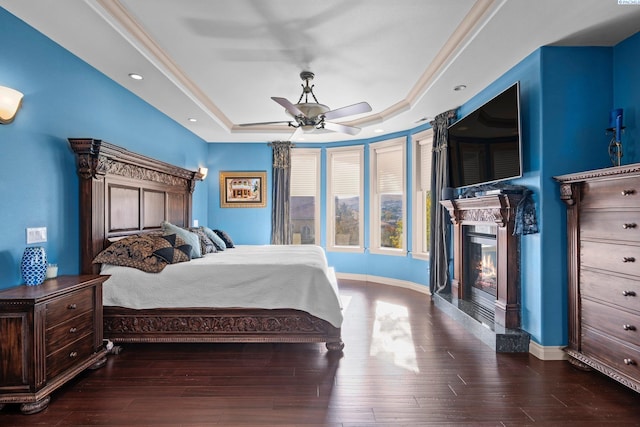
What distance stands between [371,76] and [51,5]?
2762 mm

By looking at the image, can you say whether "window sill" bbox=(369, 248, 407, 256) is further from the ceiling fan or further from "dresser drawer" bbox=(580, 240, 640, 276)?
"dresser drawer" bbox=(580, 240, 640, 276)

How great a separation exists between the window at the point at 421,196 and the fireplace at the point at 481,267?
1.09 metres

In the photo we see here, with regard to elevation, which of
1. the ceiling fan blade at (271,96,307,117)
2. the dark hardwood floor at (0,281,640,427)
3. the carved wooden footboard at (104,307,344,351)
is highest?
the ceiling fan blade at (271,96,307,117)

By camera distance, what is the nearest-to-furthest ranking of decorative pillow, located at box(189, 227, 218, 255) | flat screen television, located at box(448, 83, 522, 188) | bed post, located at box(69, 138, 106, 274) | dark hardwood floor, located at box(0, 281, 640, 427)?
dark hardwood floor, located at box(0, 281, 640, 427)
bed post, located at box(69, 138, 106, 274)
flat screen television, located at box(448, 83, 522, 188)
decorative pillow, located at box(189, 227, 218, 255)

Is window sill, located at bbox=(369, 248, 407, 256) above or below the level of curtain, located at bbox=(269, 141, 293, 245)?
below

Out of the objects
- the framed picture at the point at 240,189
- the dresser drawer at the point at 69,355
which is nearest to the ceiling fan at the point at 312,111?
the dresser drawer at the point at 69,355

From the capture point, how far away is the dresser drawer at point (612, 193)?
215 cm

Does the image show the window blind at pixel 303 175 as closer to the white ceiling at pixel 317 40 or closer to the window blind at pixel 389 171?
the window blind at pixel 389 171

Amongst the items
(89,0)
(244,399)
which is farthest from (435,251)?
(89,0)

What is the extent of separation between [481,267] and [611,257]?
157 centimetres

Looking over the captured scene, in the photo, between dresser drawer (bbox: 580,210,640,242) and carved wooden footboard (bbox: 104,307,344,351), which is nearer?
dresser drawer (bbox: 580,210,640,242)

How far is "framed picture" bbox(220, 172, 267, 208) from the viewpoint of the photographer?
20.6ft

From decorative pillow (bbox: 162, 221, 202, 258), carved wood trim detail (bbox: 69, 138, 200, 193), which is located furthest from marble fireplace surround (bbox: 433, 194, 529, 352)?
carved wood trim detail (bbox: 69, 138, 200, 193)

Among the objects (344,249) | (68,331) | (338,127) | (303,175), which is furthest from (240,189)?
(68,331)
